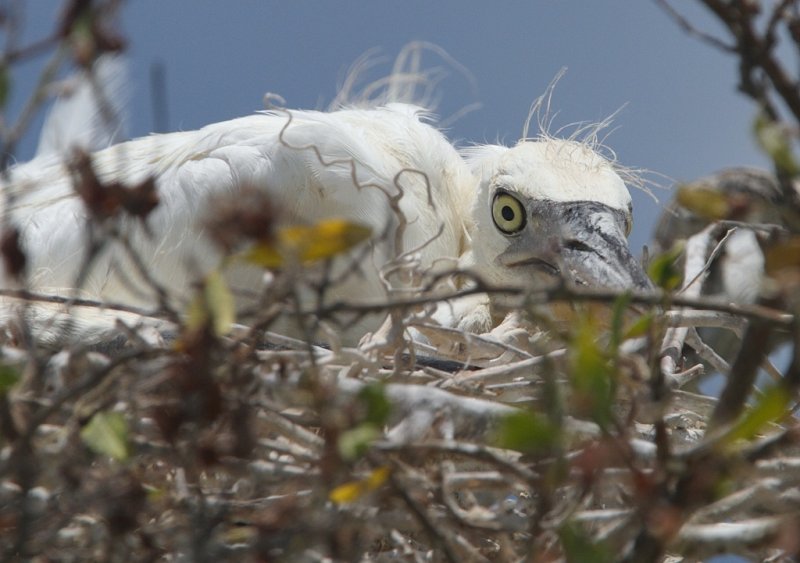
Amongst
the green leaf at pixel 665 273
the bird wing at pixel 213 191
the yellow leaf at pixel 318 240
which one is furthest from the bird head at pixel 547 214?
the yellow leaf at pixel 318 240

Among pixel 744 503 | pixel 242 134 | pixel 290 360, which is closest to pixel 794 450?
pixel 744 503

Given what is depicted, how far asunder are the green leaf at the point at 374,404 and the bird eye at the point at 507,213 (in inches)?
104

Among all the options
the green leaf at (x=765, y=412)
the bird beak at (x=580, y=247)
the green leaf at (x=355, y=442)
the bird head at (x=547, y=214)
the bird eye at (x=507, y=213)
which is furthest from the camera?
the bird eye at (x=507, y=213)

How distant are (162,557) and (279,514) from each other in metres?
0.71

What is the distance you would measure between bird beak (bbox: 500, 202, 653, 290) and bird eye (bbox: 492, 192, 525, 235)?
0.04 meters

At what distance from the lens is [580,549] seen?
1357 mm

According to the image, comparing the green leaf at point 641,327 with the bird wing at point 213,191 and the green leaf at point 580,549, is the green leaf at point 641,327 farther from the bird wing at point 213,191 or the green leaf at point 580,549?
the bird wing at point 213,191

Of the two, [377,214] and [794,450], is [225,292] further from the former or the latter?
[377,214]

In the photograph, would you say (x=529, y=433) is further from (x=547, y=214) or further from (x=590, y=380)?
(x=547, y=214)

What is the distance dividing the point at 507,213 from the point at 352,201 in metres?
0.66

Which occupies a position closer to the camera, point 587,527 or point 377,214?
point 587,527

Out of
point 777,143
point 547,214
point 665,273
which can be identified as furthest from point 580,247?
point 777,143

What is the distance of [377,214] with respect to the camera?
3785 mm

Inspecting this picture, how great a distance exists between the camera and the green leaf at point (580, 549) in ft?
4.41
